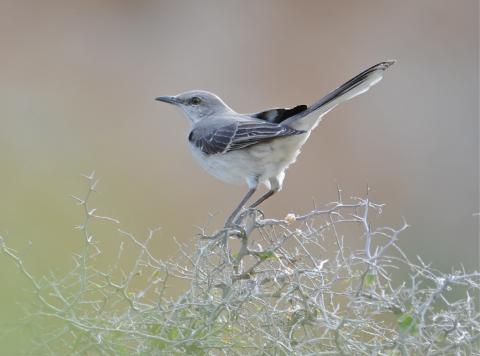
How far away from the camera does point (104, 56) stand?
40.9ft

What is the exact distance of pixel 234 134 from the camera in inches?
199

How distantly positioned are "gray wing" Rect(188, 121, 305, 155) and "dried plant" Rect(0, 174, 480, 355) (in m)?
1.66

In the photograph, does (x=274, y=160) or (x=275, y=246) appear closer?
(x=275, y=246)

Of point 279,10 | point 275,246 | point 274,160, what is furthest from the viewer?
point 279,10

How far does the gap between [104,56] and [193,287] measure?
987 centimetres

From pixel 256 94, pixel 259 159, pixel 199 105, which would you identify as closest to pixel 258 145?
pixel 259 159

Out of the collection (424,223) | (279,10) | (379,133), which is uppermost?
(279,10)

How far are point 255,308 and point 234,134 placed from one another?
6.99 ft

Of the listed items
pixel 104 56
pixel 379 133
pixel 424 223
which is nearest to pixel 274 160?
pixel 424 223

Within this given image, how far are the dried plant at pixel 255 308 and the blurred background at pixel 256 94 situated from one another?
4.06 metres

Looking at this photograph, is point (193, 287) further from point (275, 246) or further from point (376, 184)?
point (376, 184)

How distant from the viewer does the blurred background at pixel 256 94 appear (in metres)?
9.38

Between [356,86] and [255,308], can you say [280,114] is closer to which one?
[356,86]

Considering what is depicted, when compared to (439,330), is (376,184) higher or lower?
lower
